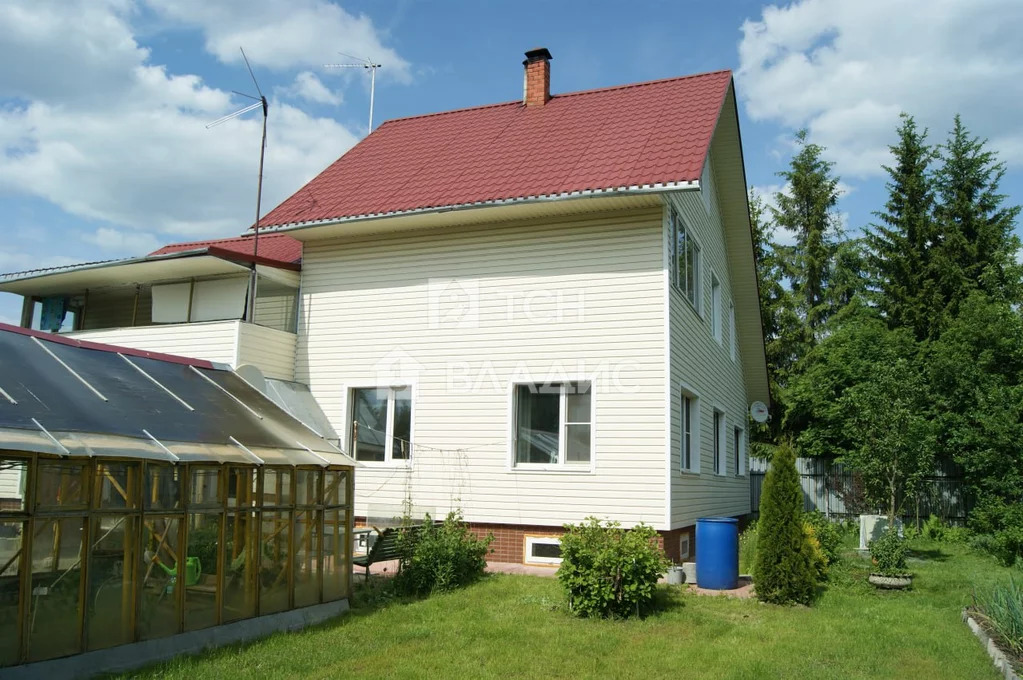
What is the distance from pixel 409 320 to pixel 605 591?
7.44 metres

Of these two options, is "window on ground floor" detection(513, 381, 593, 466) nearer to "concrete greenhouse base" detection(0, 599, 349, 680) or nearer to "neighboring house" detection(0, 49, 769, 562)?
"neighboring house" detection(0, 49, 769, 562)

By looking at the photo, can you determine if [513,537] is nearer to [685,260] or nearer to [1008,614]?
[685,260]

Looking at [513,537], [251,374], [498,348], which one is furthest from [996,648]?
[251,374]

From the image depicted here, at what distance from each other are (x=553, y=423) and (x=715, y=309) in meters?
6.97

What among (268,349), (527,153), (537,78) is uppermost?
(537,78)

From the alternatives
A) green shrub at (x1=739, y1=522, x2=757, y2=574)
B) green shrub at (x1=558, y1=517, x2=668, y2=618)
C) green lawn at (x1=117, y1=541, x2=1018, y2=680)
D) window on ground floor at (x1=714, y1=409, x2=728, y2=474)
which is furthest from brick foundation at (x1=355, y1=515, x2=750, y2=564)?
window on ground floor at (x1=714, y1=409, x2=728, y2=474)

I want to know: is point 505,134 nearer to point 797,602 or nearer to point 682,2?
point 682,2

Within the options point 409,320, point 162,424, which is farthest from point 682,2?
point 162,424

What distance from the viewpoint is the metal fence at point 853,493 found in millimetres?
22500

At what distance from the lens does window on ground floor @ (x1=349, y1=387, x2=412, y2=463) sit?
1553cm

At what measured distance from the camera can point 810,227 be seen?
35969 millimetres

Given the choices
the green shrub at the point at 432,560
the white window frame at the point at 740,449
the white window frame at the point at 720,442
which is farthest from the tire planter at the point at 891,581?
the white window frame at the point at 740,449

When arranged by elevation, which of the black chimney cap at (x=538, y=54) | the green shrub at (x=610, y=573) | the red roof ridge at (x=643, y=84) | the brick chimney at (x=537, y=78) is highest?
the black chimney cap at (x=538, y=54)

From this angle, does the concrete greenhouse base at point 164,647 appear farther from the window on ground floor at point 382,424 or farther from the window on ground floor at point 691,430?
the window on ground floor at point 691,430
